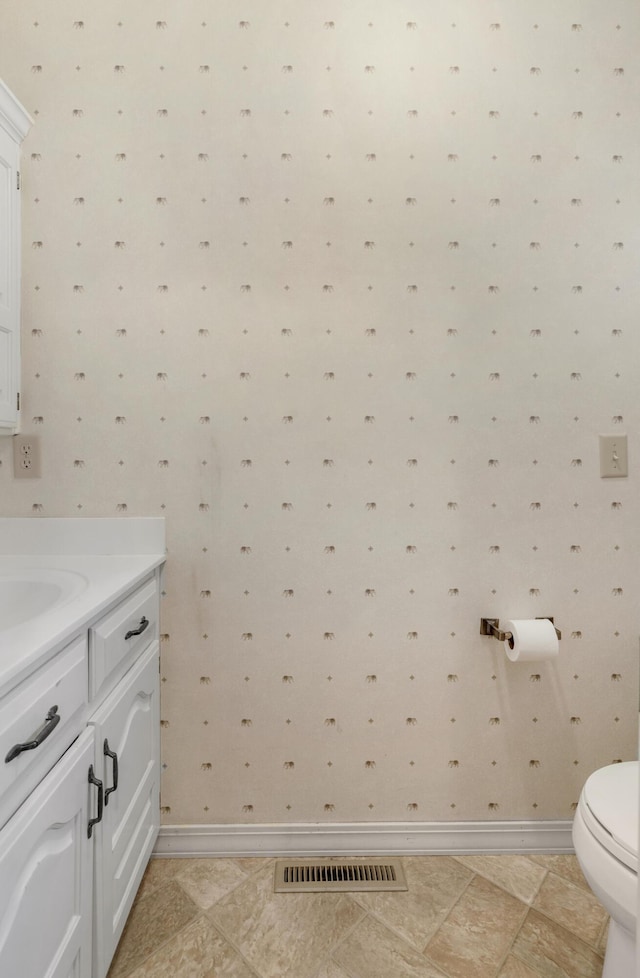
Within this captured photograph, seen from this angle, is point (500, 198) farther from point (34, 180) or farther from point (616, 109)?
point (34, 180)

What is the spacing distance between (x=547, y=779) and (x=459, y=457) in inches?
38.1

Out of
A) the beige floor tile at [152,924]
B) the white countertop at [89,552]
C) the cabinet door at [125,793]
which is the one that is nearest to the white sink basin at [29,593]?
the white countertop at [89,552]

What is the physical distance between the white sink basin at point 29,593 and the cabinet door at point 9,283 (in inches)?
16.9

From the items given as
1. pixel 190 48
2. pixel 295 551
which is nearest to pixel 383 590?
pixel 295 551

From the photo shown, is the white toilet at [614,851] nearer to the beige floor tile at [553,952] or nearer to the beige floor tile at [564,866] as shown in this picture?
the beige floor tile at [553,952]

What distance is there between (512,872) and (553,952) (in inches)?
10.1

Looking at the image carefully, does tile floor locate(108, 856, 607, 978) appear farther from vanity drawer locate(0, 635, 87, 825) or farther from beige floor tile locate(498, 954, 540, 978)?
vanity drawer locate(0, 635, 87, 825)

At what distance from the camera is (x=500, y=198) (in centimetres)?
154

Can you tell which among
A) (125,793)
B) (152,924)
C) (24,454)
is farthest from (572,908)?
(24,454)

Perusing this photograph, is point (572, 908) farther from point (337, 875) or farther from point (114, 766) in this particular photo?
point (114, 766)

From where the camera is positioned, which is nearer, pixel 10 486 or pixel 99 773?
pixel 99 773

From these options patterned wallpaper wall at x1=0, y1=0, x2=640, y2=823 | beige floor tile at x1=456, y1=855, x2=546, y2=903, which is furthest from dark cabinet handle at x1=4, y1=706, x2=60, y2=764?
beige floor tile at x1=456, y1=855, x2=546, y2=903

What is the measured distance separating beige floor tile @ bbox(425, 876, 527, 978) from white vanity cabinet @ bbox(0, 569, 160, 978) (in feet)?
2.39

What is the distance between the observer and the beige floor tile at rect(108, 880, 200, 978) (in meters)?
1.22
